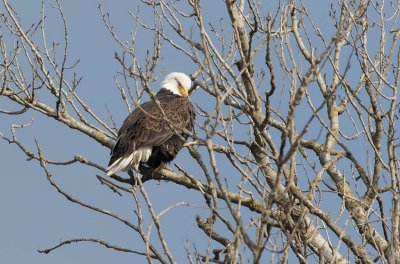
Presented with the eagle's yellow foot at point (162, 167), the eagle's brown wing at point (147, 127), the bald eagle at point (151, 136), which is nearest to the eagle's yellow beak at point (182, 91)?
the bald eagle at point (151, 136)

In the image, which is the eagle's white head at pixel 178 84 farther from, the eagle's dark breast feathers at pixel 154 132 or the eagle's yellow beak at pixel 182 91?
the eagle's dark breast feathers at pixel 154 132

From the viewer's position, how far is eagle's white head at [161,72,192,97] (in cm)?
875

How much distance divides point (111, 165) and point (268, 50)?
2.62 meters

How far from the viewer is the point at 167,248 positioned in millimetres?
3705

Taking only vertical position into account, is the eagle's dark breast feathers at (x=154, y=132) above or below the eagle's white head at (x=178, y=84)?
below

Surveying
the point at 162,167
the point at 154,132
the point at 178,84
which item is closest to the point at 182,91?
the point at 178,84

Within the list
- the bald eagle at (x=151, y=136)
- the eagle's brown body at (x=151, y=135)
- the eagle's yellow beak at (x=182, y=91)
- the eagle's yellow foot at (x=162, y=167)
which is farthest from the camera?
the eagle's yellow beak at (x=182, y=91)

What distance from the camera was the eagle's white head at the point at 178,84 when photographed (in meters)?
8.75

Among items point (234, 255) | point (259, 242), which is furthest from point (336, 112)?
point (259, 242)

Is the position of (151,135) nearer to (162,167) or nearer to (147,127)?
(147,127)

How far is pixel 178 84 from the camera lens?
28.9 ft

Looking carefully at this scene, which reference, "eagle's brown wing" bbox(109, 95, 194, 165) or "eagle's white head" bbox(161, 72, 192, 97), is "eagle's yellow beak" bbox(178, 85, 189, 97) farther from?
"eagle's brown wing" bbox(109, 95, 194, 165)

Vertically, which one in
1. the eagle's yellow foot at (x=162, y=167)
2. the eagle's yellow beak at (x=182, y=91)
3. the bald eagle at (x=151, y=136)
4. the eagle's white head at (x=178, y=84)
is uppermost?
the eagle's white head at (x=178, y=84)

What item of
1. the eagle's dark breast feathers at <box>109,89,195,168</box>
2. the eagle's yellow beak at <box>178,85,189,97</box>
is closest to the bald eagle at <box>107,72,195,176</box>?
the eagle's dark breast feathers at <box>109,89,195,168</box>
